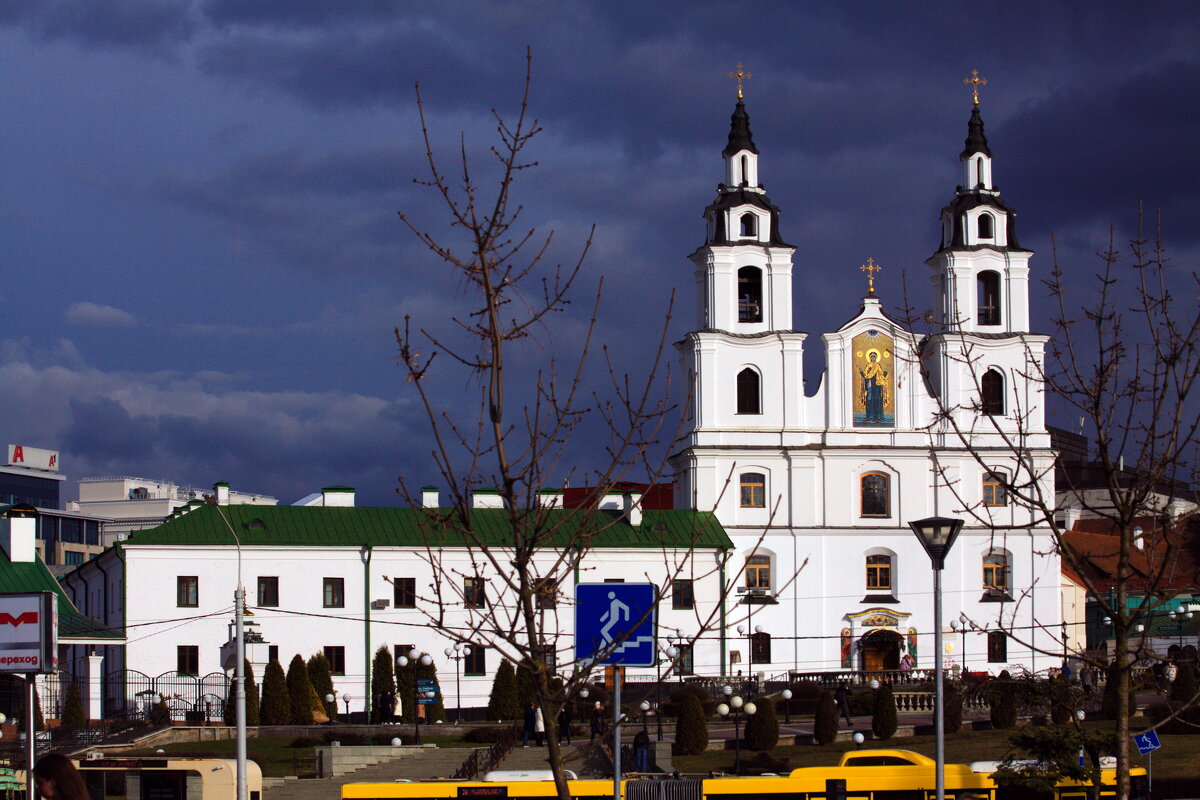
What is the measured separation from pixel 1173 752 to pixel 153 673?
104 feet

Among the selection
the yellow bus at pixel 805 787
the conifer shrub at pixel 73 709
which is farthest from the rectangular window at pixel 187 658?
the yellow bus at pixel 805 787

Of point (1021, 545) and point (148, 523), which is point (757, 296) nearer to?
point (1021, 545)

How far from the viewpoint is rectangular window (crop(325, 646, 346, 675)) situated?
55125 millimetres

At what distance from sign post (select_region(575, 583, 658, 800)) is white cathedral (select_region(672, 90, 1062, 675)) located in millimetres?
50237

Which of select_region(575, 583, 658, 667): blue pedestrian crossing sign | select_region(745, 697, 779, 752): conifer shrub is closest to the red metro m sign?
select_region(575, 583, 658, 667): blue pedestrian crossing sign

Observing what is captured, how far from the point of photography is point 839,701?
47.6 metres

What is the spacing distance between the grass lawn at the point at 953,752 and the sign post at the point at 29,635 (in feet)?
68.9

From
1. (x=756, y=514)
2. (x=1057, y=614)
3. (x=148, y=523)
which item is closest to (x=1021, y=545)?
(x=1057, y=614)

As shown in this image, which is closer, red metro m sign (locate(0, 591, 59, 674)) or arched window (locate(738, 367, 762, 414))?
red metro m sign (locate(0, 591, 59, 674))

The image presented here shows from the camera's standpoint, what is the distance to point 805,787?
2905 cm

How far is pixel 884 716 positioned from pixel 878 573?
21748 mm

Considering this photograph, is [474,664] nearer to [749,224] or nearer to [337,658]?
[337,658]

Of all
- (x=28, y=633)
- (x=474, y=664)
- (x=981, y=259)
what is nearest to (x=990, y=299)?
(x=981, y=259)

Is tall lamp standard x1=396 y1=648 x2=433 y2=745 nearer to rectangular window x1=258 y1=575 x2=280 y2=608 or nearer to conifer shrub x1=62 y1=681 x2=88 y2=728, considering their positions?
rectangular window x1=258 y1=575 x2=280 y2=608
